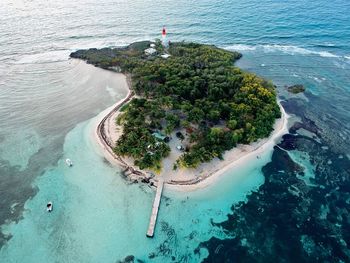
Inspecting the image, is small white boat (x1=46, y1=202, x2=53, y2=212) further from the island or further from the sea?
the island

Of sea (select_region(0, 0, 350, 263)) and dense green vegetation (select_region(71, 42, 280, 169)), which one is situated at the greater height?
dense green vegetation (select_region(71, 42, 280, 169))

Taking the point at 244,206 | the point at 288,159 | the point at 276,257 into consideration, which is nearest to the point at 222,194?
the point at 244,206

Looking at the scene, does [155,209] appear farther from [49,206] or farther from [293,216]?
[293,216]

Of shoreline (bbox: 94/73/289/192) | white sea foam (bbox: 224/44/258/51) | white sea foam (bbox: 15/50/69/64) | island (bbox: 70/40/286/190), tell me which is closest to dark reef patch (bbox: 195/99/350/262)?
shoreline (bbox: 94/73/289/192)

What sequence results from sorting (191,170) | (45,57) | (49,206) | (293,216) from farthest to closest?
(45,57) < (191,170) < (293,216) < (49,206)

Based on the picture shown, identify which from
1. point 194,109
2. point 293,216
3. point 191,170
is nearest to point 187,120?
point 194,109

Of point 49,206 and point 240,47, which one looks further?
point 240,47

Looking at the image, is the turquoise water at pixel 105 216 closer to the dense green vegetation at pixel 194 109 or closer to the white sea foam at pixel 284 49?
the dense green vegetation at pixel 194 109
